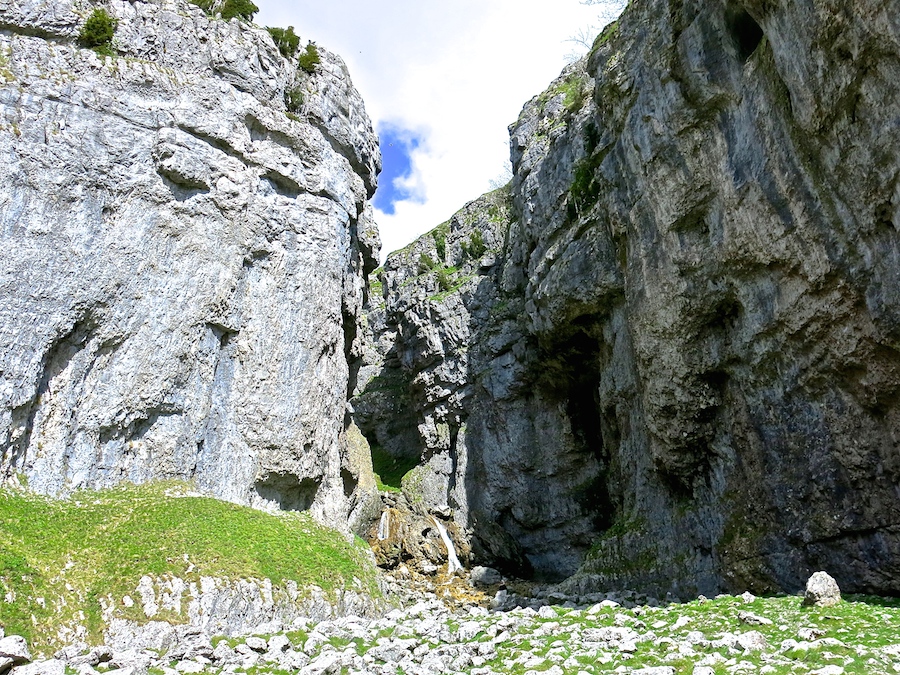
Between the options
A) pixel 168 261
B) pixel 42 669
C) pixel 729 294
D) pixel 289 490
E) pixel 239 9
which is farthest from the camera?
pixel 239 9

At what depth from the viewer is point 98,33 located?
2456 centimetres

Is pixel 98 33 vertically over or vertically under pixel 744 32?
over

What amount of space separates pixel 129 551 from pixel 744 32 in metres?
24.0

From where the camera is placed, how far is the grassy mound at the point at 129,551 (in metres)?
12.8

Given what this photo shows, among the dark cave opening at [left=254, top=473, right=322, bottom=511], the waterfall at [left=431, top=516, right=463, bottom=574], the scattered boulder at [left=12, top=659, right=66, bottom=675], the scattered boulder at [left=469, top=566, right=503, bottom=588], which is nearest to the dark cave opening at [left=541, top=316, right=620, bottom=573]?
the scattered boulder at [left=469, top=566, right=503, bottom=588]

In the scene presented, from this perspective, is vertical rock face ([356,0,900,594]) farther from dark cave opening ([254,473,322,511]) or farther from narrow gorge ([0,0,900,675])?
dark cave opening ([254,473,322,511])

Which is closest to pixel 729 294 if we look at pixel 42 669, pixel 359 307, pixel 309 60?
pixel 42 669

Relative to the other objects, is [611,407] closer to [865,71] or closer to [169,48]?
[865,71]

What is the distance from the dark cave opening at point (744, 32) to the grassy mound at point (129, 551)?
2097 centimetres

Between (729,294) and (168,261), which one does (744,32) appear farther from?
(168,261)

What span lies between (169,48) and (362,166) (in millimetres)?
11526

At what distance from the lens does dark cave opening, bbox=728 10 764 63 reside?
2002 centimetres

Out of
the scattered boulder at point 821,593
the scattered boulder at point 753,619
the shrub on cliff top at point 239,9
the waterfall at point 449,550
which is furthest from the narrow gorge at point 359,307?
the scattered boulder at point 753,619

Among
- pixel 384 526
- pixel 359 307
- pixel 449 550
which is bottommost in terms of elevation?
pixel 449 550
